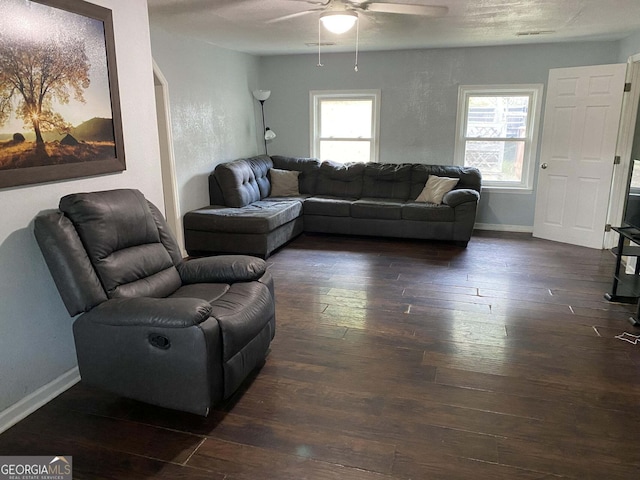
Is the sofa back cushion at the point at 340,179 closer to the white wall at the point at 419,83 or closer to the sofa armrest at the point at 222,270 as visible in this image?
the white wall at the point at 419,83

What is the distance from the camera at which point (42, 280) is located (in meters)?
2.34

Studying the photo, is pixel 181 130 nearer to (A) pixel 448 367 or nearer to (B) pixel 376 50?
(B) pixel 376 50

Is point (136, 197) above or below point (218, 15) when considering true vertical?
below

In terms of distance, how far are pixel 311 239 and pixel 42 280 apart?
3565 mm

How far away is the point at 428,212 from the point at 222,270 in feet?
10.4

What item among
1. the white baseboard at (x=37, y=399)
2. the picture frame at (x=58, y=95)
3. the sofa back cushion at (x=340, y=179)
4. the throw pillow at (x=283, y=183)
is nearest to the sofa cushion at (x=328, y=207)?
the sofa back cushion at (x=340, y=179)

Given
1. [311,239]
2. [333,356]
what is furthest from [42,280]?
[311,239]

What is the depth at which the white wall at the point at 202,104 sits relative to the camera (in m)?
4.59

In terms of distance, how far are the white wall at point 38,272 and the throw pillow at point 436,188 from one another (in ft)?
11.9

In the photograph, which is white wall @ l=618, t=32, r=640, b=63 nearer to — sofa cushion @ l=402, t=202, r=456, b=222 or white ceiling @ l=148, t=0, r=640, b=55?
white ceiling @ l=148, t=0, r=640, b=55

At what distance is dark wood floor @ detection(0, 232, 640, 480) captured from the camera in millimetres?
1943

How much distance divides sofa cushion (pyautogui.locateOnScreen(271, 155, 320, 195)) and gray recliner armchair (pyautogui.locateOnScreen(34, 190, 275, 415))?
3743 mm

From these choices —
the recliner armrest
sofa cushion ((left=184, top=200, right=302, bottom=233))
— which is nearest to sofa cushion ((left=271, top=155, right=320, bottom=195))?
sofa cushion ((left=184, top=200, right=302, bottom=233))

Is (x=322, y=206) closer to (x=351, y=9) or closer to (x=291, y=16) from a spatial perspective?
(x=291, y=16)
